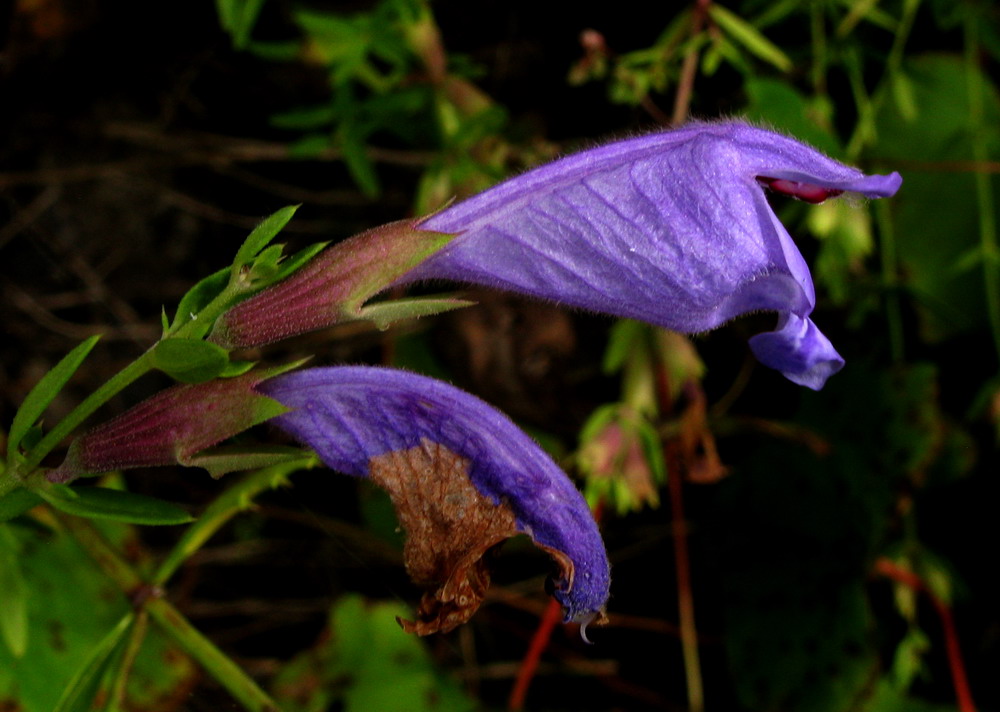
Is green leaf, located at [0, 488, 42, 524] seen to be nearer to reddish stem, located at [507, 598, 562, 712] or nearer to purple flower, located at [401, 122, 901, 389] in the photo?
purple flower, located at [401, 122, 901, 389]

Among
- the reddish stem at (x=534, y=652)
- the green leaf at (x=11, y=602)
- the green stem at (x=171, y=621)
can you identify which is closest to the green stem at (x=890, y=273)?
the reddish stem at (x=534, y=652)

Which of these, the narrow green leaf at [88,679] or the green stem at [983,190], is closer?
the narrow green leaf at [88,679]

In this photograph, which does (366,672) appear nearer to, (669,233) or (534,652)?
(534,652)

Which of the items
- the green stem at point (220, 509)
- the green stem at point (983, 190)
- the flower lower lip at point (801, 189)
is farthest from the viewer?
the green stem at point (983, 190)

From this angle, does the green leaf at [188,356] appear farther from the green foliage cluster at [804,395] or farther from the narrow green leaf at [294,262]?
the green foliage cluster at [804,395]

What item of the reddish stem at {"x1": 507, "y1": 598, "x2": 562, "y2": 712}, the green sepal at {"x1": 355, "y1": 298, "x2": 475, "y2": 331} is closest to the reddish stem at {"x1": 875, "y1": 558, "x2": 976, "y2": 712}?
the reddish stem at {"x1": 507, "y1": 598, "x2": 562, "y2": 712}

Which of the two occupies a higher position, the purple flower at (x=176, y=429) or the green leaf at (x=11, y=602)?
the purple flower at (x=176, y=429)

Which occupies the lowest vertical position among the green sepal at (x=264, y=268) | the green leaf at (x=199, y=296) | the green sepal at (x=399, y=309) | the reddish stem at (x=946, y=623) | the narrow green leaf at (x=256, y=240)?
the reddish stem at (x=946, y=623)

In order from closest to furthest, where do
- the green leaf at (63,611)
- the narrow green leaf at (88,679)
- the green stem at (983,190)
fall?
the narrow green leaf at (88,679), the green leaf at (63,611), the green stem at (983,190)
